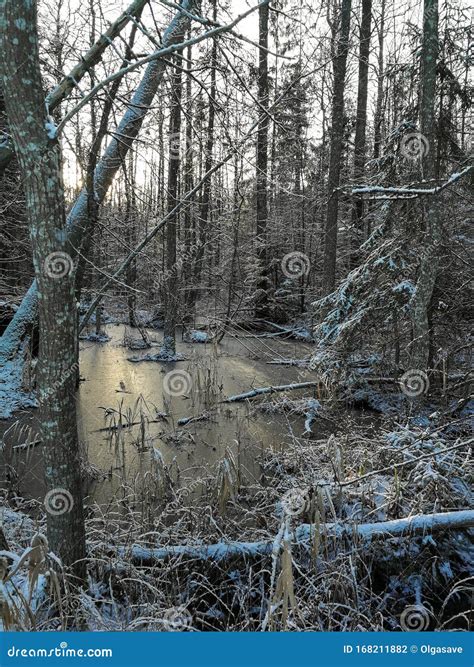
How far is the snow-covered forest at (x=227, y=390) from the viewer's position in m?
2.04

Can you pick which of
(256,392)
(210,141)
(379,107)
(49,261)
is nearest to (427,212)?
(210,141)

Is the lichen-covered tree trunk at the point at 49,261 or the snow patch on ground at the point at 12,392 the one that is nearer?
the lichen-covered tree trunk at the point at 49,261

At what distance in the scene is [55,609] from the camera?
2.18m

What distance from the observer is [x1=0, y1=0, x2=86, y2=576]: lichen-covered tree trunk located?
1.78 m

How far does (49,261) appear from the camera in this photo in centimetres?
189

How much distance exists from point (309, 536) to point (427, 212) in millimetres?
3954

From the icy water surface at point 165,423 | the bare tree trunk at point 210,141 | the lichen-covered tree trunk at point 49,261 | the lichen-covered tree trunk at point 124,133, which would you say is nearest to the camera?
the lichen-covered tree trunk at point 49,261

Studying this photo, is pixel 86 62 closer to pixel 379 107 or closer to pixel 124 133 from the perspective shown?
pixel 124 133

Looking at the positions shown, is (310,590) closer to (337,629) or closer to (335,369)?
(337,629)

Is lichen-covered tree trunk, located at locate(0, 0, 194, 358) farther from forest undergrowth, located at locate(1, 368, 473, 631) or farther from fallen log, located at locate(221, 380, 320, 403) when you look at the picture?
fallen log, located at locate(221, 380, 320, 403)

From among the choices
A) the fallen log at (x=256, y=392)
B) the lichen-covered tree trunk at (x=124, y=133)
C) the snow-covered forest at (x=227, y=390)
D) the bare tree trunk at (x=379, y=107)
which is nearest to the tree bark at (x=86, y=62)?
the snow-covered forest at (x=227, y=390)

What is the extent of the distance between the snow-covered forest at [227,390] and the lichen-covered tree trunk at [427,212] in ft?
0.08

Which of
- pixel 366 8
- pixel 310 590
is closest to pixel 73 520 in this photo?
pixel 310 590

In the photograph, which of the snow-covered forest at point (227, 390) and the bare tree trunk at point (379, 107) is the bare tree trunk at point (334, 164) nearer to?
the snow-covered forest at point (227, 390)
